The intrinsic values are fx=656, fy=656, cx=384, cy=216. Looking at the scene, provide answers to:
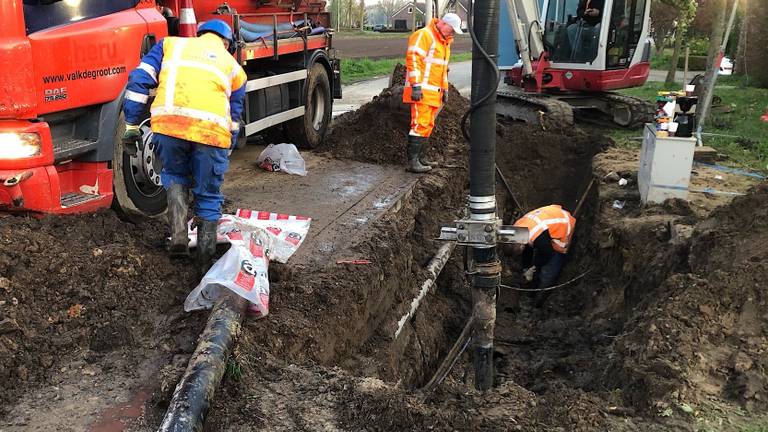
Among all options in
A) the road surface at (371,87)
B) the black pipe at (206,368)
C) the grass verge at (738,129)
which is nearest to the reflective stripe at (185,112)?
the black pipe at (206,368)

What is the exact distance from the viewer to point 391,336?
5.29 metres

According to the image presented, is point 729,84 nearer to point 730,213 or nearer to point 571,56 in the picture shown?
point 571,56

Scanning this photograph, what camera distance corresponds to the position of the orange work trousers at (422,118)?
8523 mm

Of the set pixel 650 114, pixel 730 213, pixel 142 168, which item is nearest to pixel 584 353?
pixel 730 213

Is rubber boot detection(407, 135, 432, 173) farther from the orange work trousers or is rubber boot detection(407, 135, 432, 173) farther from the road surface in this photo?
the road surface

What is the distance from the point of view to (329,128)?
11.5 meters

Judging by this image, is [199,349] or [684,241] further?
[684,241]

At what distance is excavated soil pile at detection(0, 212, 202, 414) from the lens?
371 centimetres

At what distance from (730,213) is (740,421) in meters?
2.90

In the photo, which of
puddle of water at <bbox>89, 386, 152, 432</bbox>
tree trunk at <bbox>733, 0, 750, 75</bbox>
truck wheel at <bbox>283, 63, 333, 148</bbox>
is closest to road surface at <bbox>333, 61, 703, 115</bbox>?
tree trunk at <bbox>733, 0, 750, 75</bbox>

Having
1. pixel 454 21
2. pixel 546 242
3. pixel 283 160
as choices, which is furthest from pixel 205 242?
pixel 454 21

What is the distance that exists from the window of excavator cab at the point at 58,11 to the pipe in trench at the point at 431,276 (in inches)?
138

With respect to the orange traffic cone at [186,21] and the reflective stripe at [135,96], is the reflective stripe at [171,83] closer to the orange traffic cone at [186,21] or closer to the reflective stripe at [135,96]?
the reflective stripe at [135,96]

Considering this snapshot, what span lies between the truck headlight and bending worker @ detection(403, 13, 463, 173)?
4.64 metres
